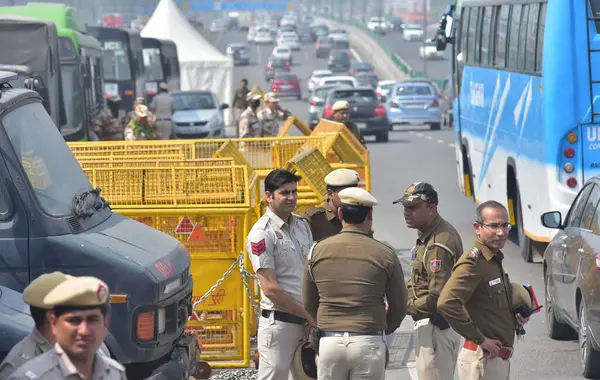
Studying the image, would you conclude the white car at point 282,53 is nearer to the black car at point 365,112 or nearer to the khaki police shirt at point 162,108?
the black car at point 365,112

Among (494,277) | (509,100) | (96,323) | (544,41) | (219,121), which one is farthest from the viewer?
(219,121)

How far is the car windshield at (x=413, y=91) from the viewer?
43.7 m

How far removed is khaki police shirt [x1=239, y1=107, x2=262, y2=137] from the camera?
21.7 m

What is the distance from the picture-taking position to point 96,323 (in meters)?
4.54

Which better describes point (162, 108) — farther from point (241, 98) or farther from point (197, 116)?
point (197, 116)

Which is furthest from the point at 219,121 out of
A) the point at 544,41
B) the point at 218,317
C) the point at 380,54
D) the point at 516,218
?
the point at 380,54

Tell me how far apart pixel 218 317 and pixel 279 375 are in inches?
105

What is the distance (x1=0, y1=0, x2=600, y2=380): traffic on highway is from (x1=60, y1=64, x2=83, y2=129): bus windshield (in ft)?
7.12

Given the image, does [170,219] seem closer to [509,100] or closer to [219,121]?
[509,100]

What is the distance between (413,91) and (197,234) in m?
34.1

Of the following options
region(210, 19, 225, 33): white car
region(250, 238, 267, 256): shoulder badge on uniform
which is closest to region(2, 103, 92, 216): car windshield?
region(250, 238, 267, 256): shoulder badge on uniform

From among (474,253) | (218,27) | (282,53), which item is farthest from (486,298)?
(218,27)

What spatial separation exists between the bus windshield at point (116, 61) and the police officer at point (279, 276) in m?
33.9

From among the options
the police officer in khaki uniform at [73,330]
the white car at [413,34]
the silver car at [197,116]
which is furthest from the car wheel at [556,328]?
the white car at [413,34]
